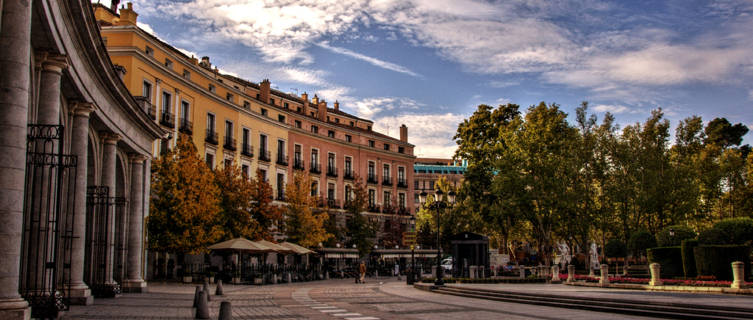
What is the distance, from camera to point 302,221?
1860 inches

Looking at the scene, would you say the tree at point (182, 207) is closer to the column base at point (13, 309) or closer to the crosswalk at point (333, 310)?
the crosswalk at point (333, 310)

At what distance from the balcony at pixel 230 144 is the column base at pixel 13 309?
37.1m

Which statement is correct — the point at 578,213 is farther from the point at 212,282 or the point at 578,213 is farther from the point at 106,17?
the point at 106,17

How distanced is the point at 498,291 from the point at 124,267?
14.1 m

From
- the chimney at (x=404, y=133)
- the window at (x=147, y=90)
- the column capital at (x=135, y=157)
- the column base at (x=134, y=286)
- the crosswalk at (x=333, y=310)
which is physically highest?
the chimney at (x=404, y=133)

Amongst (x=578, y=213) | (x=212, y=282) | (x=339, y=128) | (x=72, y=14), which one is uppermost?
(x=339, y=128)

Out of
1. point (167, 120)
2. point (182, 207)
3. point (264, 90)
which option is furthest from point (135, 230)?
point (264, 90)

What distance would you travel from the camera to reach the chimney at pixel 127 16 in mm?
36938

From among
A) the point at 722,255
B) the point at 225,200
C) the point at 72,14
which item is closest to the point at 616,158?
the point at 722,255

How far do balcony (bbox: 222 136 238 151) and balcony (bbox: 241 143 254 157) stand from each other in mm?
1064

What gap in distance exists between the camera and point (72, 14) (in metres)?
14.2

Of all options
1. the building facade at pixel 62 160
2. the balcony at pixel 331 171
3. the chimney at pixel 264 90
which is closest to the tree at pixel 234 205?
the building facade at pixel 62 160

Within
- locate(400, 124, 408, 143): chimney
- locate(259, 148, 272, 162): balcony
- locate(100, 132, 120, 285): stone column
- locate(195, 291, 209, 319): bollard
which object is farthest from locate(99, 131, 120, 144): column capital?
locate(400, 124, 408, 143): chimney

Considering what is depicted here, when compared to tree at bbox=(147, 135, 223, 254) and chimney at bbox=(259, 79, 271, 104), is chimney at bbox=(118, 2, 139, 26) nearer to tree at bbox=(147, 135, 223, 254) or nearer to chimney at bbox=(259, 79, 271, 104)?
tree at bbox=(147, 135, 223, 254)
